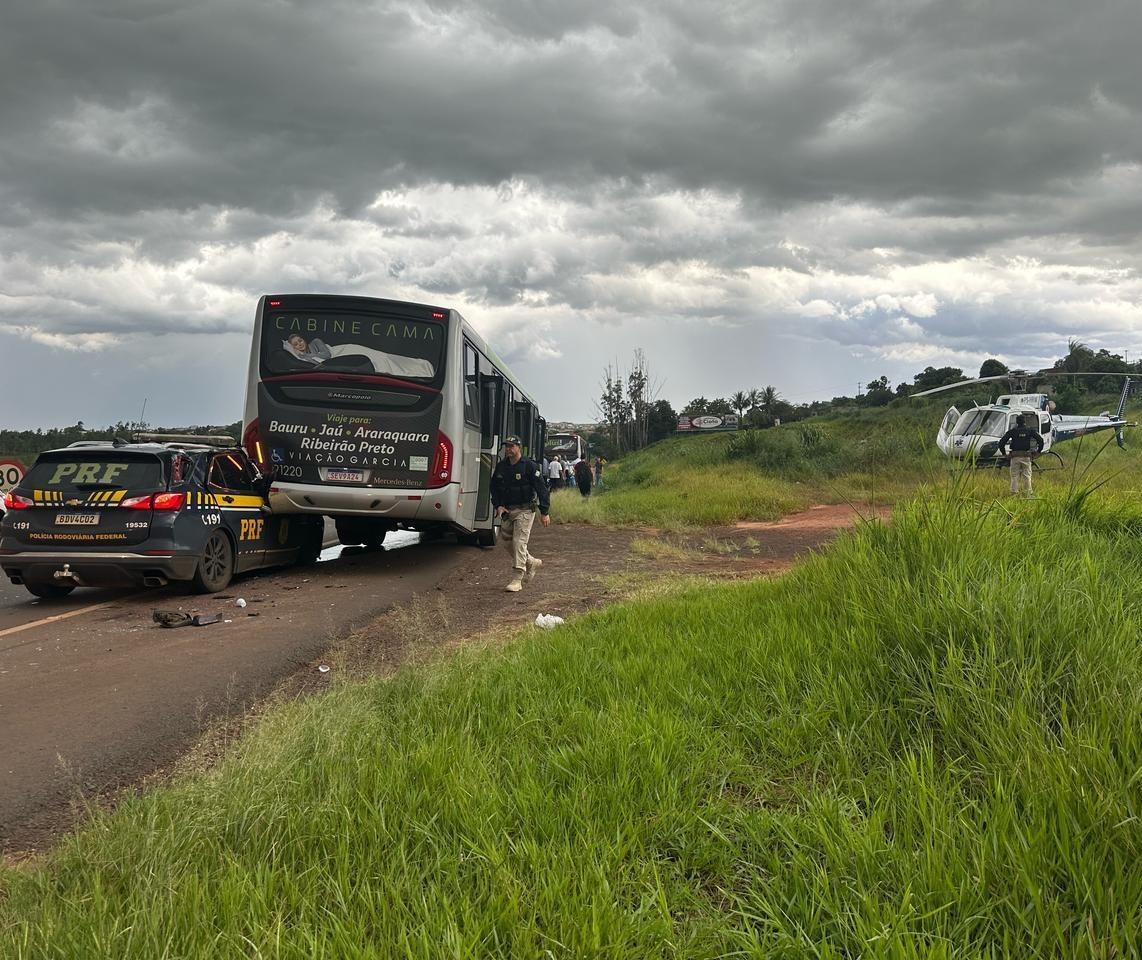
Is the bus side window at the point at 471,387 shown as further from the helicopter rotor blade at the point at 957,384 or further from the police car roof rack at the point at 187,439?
the helicopter rotor blade at the point at 957,384

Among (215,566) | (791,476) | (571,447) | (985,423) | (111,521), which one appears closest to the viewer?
(111,521)

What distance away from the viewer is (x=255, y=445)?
10.8 metres

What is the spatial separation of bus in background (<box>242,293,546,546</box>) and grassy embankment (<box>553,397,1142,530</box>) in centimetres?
541

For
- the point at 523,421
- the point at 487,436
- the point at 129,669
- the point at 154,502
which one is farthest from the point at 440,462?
the point at 523,421

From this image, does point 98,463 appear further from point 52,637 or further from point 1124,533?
point 1124,533

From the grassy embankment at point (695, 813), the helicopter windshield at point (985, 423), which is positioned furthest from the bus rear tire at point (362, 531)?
the helicopter windshield at point (985, 423)

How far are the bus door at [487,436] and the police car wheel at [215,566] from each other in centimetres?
427

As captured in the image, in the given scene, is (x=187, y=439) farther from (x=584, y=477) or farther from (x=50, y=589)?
(x=584, y=477)

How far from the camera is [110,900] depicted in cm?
244

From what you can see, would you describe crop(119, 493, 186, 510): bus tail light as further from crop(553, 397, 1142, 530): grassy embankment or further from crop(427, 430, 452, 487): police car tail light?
crop(553, 397, 1142, 530): grassy embankment

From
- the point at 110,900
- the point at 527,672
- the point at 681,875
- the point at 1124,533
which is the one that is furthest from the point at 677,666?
the point at 1124,533

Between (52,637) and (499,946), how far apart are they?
672 centimetres

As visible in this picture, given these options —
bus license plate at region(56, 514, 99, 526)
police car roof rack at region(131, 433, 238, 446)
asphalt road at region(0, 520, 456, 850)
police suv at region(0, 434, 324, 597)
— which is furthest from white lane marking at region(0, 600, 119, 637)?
police car roof rack at region(131, 433, 238, 446)

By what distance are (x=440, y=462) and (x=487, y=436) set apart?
2969mm
